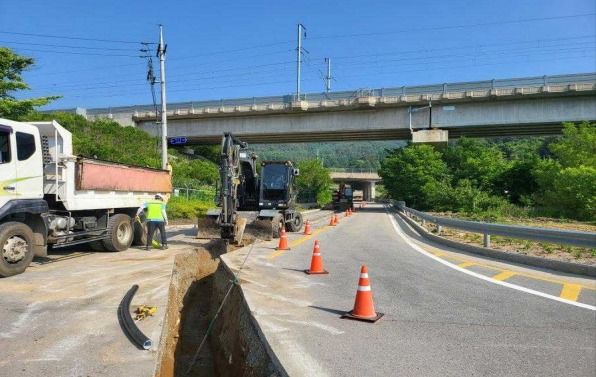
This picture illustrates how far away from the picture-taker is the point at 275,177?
741 inches

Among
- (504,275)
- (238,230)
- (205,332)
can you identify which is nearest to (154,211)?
(238,230)

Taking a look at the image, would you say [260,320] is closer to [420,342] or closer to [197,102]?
[420,342]

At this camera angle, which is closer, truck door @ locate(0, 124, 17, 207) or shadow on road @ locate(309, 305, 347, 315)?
shadow on road @ locate(309, 305, 347, 315)

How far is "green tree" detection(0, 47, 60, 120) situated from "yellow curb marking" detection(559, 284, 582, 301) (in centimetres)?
2384

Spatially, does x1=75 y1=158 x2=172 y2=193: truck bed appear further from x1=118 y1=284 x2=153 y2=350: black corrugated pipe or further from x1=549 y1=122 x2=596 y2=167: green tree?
x1=549 y1=122 x2=596 y2=167: green tree

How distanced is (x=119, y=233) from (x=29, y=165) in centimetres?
380

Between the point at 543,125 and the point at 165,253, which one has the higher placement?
the point at 543,125

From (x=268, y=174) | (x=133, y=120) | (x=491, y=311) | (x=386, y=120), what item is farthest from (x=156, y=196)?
(x=133, y=120)

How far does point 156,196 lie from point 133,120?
40786mm

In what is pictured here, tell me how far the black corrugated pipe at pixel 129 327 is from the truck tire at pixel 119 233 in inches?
233

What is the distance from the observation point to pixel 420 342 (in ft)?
17.3

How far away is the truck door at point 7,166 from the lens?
9.42 metres

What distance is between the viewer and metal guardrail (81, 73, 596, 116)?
3694cm

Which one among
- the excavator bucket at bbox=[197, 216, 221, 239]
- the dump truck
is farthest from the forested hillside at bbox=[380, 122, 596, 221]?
the dump truck
